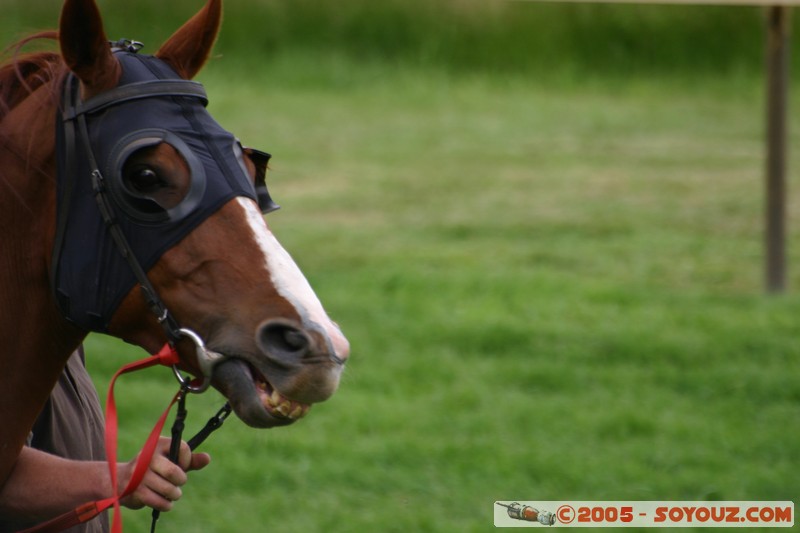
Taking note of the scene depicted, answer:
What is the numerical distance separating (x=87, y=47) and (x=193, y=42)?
27 centimetres

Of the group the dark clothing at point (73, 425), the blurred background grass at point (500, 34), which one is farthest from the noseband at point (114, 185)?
the blurred background grass at point (500, 34)

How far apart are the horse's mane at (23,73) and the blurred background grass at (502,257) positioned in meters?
0.70

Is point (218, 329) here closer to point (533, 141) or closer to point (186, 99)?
point (186, 99)

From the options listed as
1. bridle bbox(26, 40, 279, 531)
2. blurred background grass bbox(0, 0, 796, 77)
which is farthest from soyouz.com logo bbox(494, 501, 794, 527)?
blurred background grass bbox(0, 0, 796, 77)

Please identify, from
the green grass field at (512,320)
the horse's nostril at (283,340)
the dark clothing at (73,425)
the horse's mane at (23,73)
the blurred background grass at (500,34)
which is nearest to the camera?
the horse's nostril at (283,340)

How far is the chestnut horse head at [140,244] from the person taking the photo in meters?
1.86

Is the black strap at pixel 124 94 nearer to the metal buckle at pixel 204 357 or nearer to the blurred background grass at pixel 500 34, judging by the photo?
the metal buckle at pixel 204 357

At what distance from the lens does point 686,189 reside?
9.44m

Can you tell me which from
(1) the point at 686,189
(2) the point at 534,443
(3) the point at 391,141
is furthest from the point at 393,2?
(2) the point at 534,443

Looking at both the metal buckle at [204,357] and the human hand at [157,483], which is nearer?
the metal buckle at [204,357]

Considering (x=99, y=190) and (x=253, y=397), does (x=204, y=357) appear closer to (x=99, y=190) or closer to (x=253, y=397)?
(x=253, y=397)

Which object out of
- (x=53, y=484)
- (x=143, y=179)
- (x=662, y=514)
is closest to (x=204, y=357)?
(x=143, y=179)

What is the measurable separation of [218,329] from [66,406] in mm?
601

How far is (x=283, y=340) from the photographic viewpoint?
1.86 m
